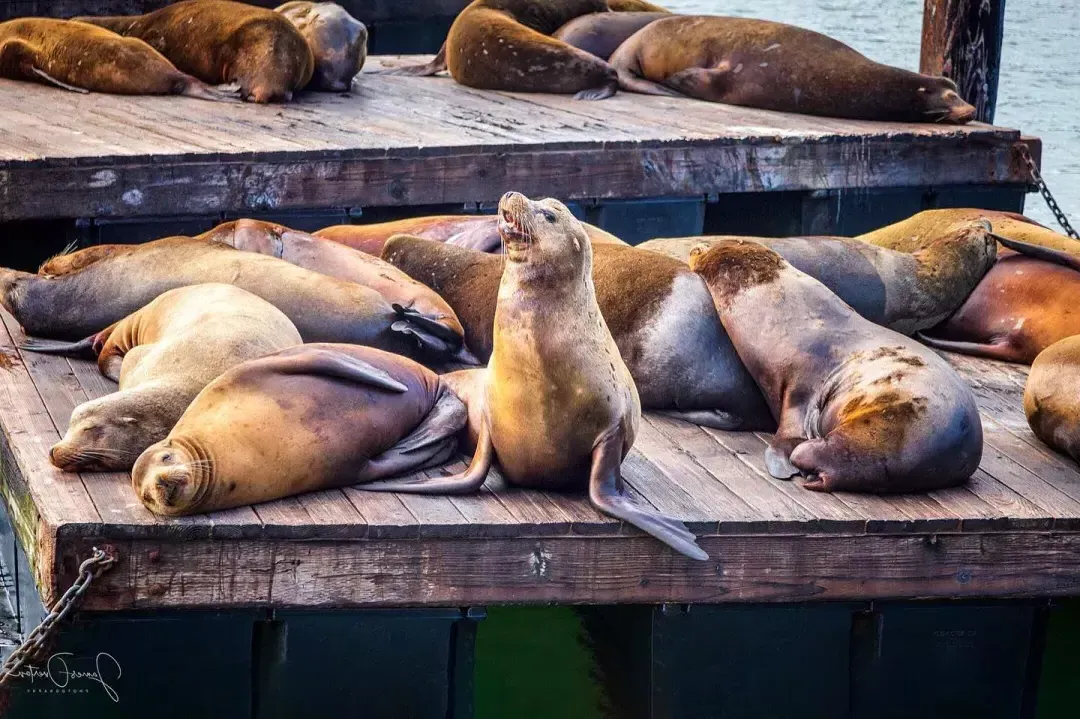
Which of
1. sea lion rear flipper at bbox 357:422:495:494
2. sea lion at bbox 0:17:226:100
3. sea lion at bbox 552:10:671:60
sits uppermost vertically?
sea lion at bbox 552:10:671:60

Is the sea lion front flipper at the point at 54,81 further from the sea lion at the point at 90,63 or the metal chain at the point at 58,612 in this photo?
the metal chain at the point at 58,612

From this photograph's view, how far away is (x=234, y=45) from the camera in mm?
7957

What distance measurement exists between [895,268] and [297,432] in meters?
2.48

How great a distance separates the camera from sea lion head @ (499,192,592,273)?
11.9ft

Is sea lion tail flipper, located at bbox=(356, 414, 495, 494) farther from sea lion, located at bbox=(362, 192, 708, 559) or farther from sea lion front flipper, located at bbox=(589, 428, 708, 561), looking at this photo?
sea lion front flipper, located at bbox=(589, 428, 708, 561)

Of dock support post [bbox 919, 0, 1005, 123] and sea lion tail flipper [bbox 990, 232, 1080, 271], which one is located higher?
dock support post [bbox 919, 0, 1005, 123]

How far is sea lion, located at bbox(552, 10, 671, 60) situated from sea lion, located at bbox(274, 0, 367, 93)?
1189 mm

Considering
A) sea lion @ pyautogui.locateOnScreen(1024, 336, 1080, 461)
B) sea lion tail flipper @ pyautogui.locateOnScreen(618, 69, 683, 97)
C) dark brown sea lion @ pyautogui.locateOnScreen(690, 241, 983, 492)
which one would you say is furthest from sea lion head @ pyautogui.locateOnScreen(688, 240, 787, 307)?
sea lion tail flipper @ pyautogui.locateOnScreen(618, 69, 683, 97)

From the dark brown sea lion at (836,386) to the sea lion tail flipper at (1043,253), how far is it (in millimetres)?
1133

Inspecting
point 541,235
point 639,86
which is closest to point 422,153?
point 639,86

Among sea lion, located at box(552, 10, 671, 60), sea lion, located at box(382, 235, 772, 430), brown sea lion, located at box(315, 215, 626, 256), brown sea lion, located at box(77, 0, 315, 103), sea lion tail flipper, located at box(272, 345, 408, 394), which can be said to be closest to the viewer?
sea lion tail flipper, located at box(272, 345, 408, 394)

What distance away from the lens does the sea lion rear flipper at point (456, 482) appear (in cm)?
375

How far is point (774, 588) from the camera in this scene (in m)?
3.77

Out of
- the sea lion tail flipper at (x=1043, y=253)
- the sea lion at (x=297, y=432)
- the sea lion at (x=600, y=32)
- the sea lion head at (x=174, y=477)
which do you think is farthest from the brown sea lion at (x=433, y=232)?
the sea lion at (x=600, y=32)
